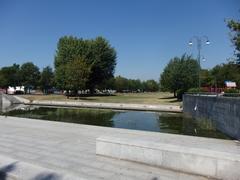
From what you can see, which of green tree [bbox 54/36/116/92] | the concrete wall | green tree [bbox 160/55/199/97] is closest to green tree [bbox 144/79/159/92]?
green tree [bbox 54/36/116/92]

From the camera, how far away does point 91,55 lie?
2557 inches

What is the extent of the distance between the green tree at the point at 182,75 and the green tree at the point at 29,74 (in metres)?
45.6

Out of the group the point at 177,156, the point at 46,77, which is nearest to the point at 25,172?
the point at 177,156

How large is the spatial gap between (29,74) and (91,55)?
77.2 ft

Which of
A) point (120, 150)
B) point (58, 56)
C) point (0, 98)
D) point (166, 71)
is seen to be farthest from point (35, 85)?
point (120, 150)

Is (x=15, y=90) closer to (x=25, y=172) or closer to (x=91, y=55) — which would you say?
(x=91, y=55)

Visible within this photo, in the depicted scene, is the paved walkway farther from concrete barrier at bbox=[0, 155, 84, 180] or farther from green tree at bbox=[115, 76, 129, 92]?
green tree at bbox=[115, 76, 129, 92]

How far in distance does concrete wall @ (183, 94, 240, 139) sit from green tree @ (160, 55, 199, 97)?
19.5 meters

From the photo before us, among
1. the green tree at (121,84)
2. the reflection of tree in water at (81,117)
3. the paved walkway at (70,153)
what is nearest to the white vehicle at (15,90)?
the green tree at (121,84)

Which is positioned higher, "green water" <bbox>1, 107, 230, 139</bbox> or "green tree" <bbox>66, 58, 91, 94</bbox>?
"green tree" <bbox>66, 58, 91, 94</bbox>

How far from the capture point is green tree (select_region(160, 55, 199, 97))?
1724 inches

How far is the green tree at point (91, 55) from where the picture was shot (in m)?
63.0

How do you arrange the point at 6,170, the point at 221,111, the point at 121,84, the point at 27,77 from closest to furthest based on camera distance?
1. the point at 6,170
2. the point at 221,111
3. the point at 27,77
4. the point at 121,84

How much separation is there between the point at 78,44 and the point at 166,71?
23661mm
